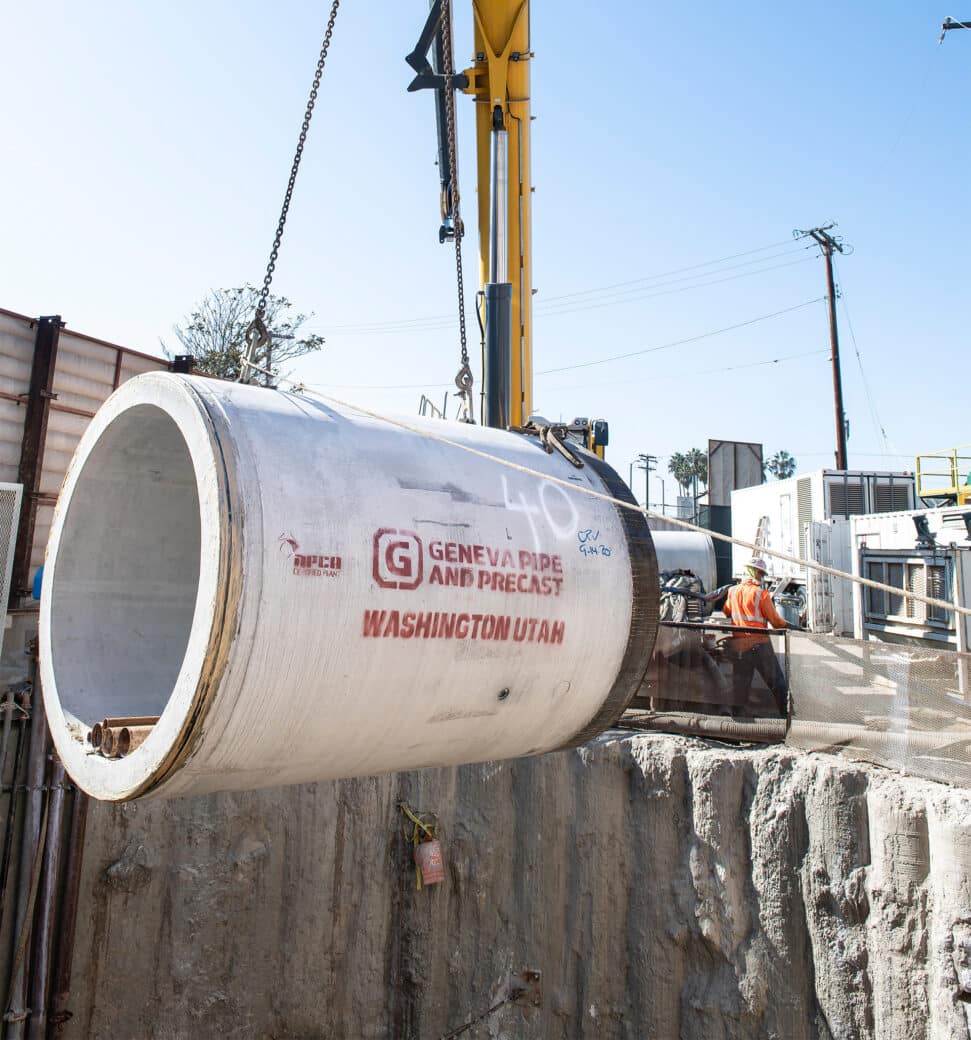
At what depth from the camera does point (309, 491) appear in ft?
10.2

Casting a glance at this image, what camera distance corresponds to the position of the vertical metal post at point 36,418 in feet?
30.2

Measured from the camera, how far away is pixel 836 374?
2634 cm

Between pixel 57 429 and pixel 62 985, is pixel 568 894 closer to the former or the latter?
pixel 62 985

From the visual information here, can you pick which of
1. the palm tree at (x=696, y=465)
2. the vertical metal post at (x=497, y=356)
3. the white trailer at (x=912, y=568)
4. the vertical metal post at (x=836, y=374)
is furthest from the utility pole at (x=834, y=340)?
the palm tree at (x=696, y=465)

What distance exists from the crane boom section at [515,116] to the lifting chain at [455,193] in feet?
1.94

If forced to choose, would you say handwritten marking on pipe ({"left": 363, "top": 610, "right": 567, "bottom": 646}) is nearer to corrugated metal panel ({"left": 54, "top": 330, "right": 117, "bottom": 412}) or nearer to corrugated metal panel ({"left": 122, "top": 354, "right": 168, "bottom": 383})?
corrugated metal panel ({"left": 54, "top": 330, "right": 117, "bottom": 412})

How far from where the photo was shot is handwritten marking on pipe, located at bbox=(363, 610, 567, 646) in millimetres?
3189

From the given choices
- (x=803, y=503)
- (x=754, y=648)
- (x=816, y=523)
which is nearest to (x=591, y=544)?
(x=754, y=648)

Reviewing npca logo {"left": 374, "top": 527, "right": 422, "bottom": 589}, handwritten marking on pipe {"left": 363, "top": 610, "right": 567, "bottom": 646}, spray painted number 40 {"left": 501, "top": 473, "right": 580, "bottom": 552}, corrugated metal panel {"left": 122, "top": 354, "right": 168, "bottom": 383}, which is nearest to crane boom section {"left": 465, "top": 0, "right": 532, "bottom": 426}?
spray painted number 40 {"left": 501, "top": 473, "right": 580, "bottom": 552}

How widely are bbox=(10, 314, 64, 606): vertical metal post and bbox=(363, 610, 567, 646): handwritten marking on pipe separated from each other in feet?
24.7

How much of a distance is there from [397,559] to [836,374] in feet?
86.1

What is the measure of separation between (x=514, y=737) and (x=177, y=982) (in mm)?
6505

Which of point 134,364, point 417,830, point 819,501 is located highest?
point 134,364

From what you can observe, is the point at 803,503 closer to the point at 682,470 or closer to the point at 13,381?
the point at 13,381
